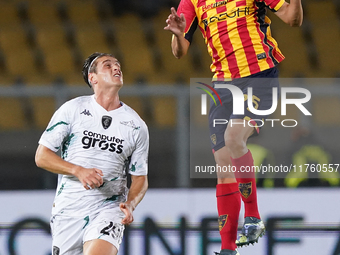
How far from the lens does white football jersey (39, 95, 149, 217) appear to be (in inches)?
94.5

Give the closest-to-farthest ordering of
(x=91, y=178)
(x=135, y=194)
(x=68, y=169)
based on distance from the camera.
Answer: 1. (x=91, y=178)
2. (x=68, y=169)
3. (x=135, y=194)

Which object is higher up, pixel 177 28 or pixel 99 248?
pixel 177 28

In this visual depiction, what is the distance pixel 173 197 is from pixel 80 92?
3.36 feet

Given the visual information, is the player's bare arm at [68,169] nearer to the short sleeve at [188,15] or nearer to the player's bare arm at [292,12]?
the short sleeve at [188,15]

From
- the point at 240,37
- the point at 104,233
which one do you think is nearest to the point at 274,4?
the point at 240,37

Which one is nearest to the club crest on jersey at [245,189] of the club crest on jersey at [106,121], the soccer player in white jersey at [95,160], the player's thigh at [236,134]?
the player's thigh at [236,134]

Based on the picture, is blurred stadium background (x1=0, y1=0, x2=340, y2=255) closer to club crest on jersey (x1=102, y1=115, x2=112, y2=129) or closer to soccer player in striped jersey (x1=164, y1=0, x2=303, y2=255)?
soccer player in striped jersey (x1=164, y1=0, x2=303, y2=255)

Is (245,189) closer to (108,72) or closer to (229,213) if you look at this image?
(229,213)

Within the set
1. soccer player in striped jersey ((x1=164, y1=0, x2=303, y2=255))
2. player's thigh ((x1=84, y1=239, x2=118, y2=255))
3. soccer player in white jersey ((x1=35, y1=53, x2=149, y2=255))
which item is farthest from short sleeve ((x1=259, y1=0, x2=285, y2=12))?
player's thigh ((x1=84, y1=239, x2=118, y2=255))

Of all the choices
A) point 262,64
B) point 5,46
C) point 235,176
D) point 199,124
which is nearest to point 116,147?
point 235,176

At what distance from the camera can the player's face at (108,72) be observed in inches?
102

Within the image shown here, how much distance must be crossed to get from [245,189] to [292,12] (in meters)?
0.92

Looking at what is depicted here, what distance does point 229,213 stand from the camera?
2.50 meters

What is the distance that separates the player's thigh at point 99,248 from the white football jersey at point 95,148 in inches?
7.9
